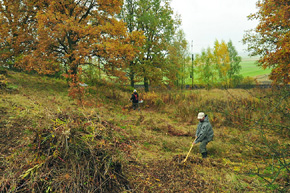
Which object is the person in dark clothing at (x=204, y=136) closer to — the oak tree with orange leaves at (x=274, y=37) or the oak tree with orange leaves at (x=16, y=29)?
the oak tree with orange leaves at (x=274, y=37)

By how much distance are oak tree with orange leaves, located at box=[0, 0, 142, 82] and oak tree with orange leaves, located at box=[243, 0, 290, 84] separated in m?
9.09

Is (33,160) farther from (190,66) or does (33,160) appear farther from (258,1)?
(190,66)

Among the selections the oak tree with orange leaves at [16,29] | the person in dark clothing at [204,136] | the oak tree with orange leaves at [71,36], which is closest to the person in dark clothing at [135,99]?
the oak tree with orange leaves at [71,36]

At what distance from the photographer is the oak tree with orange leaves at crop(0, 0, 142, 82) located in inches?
495

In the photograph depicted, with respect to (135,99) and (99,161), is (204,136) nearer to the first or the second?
(99,161)

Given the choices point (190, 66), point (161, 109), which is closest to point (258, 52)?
point (161, 109)

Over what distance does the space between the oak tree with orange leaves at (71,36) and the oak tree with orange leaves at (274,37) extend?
29.8ft

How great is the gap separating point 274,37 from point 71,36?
1502 centimetres

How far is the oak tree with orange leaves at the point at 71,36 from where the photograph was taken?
1257cm

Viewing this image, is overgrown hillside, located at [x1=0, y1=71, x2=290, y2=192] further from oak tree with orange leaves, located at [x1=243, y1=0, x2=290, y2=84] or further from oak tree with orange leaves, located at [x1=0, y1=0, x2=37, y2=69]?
oak tree with orange leaves, located at [x1=0, y1=0, x2=37, y2=69]

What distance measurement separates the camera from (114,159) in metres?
3.44

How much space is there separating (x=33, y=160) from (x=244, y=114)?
11.8 metres

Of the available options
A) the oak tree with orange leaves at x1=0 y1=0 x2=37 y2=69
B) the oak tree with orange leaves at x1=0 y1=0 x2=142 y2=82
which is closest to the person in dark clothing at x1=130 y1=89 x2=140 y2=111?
the oak tree with orange leaves at x1=0 y1=0 x2=142 y2=82

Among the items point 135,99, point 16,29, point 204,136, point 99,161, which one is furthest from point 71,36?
point 99,161
